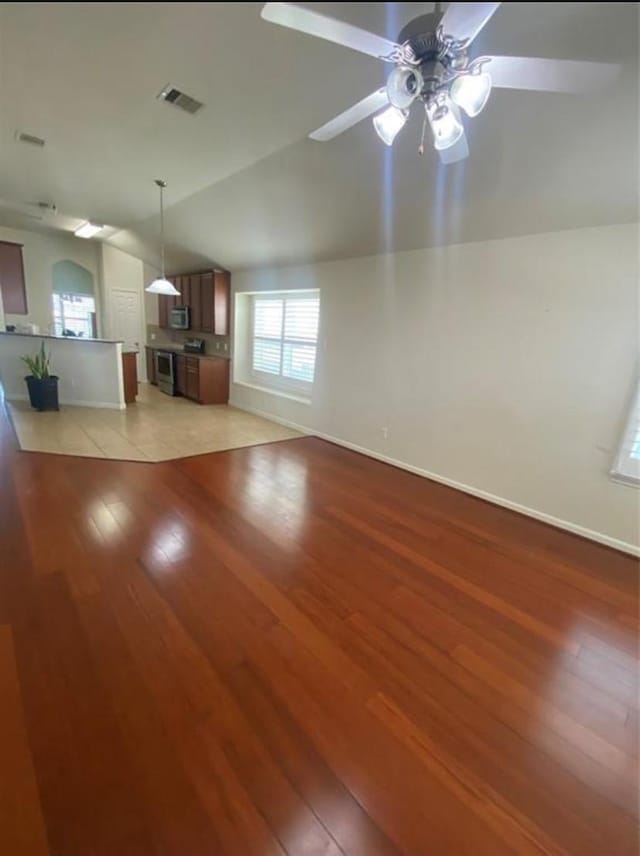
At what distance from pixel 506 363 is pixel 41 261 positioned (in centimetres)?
864

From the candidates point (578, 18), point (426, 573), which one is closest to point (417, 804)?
point (426, 573)

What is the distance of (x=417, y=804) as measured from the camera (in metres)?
1.43

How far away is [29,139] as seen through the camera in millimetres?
3668

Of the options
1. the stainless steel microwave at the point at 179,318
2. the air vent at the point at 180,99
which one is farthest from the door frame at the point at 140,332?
the air vent at the point at 180,99

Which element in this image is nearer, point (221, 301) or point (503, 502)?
point (503, 502)

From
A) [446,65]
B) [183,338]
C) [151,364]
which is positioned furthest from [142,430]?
[446,65]

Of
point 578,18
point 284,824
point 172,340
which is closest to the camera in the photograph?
point 284,824

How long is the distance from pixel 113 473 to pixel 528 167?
4054 mm

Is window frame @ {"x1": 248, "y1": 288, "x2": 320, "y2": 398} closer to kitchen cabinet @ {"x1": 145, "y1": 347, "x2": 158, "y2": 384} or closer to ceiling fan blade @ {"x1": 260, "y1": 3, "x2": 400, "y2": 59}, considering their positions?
kitchen cabinet @ {"x1": 145, "y1": 347, "x2": 158, "y2": 384}

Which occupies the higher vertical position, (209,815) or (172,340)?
(172,340)

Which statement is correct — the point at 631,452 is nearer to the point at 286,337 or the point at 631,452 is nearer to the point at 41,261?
the point at 286,337

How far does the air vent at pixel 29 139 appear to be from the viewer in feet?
11.7

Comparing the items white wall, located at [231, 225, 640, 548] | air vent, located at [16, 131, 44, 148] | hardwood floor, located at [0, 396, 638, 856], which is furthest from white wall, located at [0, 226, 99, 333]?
hardwood floor, located at [0, 396, 638, 856]

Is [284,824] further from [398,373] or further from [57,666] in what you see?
[398,373]
